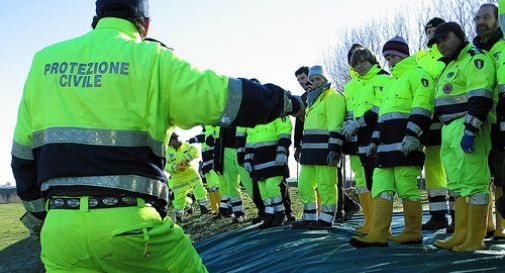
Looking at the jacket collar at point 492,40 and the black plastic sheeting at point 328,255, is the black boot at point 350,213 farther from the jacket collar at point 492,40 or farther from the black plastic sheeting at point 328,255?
the jacket collar at point 492,40

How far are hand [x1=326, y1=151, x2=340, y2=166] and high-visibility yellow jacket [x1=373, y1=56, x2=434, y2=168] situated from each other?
1.01 m

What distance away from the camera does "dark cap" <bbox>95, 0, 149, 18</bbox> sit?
2842mm

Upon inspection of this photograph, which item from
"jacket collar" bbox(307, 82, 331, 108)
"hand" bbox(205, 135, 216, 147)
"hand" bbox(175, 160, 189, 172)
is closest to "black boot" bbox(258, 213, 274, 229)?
"jacket collar" bbox(307, 82, 331, 108)

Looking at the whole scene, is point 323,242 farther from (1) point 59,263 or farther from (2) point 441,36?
(1) point 59,263

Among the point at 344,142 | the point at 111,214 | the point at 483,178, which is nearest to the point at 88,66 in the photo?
the point at 111,214

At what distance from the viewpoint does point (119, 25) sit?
9.18ft

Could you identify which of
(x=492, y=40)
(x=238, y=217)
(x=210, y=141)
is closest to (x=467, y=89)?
(x=492, y=40)

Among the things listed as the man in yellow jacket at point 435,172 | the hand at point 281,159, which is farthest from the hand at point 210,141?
the man in yellow jacket at point 435,172

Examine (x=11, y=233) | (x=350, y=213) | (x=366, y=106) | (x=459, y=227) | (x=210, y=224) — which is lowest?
(x=11, y=233)

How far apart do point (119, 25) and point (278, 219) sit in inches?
231

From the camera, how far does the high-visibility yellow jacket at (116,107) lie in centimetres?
255

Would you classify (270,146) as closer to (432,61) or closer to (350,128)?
(350,128)

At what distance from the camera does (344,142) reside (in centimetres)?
700

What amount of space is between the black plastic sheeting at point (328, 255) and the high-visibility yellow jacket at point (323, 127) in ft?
3.03
